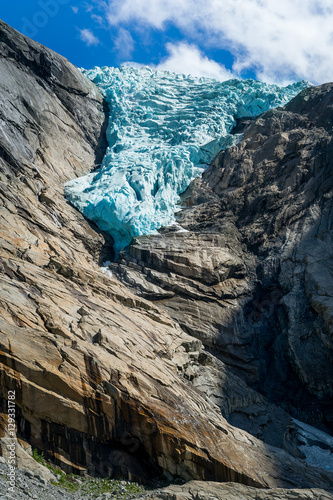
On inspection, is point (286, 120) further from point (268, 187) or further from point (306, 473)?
point (306, 473)

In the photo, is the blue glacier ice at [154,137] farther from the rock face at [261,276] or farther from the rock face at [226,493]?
the rock face at [226,493]

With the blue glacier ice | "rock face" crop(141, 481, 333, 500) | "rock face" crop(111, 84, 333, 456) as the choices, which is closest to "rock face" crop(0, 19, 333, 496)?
"rock face" crop(111, 84, 333, 456)

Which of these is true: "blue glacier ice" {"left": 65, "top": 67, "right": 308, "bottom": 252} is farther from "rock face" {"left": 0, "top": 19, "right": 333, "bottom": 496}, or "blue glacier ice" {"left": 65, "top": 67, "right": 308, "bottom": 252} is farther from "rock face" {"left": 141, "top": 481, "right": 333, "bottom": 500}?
"rock face" {"left": 141, "top": 481, "right": 333, "bottom": 500}

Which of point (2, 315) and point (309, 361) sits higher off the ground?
point (309, 361)

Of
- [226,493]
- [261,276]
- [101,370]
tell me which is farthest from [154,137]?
[226,493]

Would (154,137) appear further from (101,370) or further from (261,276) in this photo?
(101,370)

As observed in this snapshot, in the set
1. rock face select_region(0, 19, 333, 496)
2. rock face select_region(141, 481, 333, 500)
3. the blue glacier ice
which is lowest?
rock face select_region(141, 481, 333, 500)

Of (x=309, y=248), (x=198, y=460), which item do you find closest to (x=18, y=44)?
(x=309, y=248)
